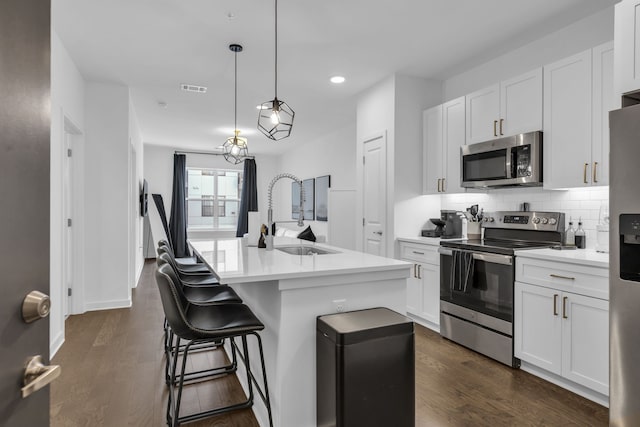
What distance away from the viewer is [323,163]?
721 centimetres

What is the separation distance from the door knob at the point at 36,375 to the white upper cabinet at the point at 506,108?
339 cm

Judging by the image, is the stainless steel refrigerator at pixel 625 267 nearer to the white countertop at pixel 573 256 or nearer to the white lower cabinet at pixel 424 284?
the white countertop at pixel 573 256

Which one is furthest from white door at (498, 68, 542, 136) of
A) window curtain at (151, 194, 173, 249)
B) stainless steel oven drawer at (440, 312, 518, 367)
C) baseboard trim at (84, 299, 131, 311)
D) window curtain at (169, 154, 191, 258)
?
window curtain at (169, 154, 191, 258)

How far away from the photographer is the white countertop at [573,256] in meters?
2.27

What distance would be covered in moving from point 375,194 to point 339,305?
2525 mm

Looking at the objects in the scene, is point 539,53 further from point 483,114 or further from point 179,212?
point 179,212

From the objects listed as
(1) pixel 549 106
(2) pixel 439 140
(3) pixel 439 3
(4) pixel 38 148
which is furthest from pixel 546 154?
(4) pixel 38 148

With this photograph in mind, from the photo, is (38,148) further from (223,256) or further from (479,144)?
(479,144)

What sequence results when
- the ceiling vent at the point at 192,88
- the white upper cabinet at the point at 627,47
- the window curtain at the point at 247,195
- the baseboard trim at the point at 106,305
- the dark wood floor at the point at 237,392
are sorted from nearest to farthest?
the white upper cabinet at the point at 627,47 < the dark wood floor at the point at 237,392 < the baseboard trim at the point at 106,305 < the ceiling vent at the point at 192,88 < the window curtain at the point at 247,195

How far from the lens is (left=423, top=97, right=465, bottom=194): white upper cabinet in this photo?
12.2 feet

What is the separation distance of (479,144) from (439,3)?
4.35ft

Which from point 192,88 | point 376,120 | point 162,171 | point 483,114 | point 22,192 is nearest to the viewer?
point 22,192

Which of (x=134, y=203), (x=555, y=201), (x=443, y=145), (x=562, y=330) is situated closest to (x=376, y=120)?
(x=443, y=145)

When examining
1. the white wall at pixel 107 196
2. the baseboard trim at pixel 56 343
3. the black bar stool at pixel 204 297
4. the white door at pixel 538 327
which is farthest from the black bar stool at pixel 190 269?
the white door at pixel 538 327
